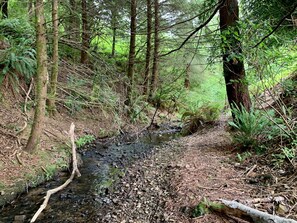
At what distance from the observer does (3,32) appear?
23.1 ft

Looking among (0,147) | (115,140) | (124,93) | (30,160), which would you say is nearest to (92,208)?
(30,160)

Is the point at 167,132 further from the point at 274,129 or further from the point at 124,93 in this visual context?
the point at 274,129

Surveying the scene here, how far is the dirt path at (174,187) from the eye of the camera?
328 cm

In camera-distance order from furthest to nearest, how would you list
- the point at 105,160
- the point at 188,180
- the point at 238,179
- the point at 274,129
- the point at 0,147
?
the point at 105,160, the point at 0,147, the point at 274,129, the point at 188,180, the point at 238,179

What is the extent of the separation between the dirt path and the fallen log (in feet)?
0.42

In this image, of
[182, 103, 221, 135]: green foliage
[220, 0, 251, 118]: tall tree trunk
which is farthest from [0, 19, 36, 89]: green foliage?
[182, 103, 221, 135]: green foliage

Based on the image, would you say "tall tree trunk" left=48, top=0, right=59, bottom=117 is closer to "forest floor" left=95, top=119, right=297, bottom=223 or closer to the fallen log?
"forest floor" left=95, top=119, right=297, bottom=223

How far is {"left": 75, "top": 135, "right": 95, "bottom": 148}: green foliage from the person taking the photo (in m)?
7.10

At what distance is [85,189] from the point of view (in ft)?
14.8

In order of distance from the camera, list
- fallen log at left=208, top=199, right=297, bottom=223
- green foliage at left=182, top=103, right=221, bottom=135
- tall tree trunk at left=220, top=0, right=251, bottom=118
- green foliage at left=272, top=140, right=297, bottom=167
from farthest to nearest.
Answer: green foliage at left=182, top=103, right=221, bottom=135, tall tree trunk at left=220, top=0, right=251, bottom=118, green foliage at left=272, top=140, right=297, bottom=167, fallen log at left=208, top=199, right=297, bottom=223

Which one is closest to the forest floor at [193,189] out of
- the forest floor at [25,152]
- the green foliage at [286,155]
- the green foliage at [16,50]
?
the green foliage at [286,155]

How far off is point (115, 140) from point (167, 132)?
234 centimetres

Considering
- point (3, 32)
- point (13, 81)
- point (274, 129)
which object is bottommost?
point (274, 129)

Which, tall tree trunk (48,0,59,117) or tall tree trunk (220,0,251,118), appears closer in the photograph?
tall tree trunk (220,0,251,118)
